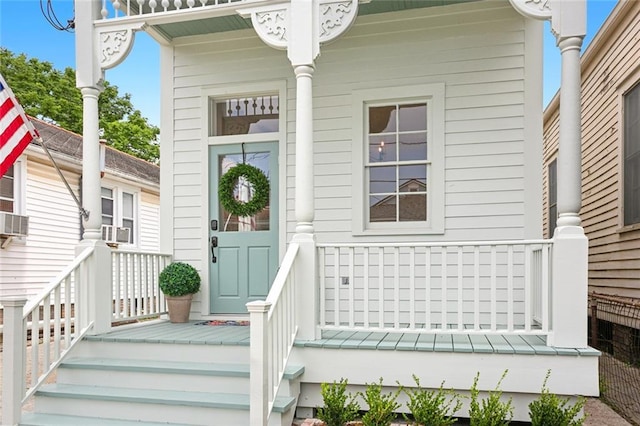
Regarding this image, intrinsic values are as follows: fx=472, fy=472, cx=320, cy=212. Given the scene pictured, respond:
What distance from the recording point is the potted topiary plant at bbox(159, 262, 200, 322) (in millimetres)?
4883

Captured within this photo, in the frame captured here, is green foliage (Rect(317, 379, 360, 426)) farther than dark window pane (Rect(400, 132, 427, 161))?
No

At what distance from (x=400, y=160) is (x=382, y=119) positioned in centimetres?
48

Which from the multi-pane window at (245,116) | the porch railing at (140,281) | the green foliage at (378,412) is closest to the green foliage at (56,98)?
the multi-pane window at (245,116)

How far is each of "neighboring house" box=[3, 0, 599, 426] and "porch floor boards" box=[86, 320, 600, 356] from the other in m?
0.03

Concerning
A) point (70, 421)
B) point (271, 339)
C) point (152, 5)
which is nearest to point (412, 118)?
point (152, 5)

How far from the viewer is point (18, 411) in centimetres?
327

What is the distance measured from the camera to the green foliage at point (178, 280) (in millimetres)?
4875

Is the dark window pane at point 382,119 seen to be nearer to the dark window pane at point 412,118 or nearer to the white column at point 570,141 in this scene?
the dark window pane at point 412,118

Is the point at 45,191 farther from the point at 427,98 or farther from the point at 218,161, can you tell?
the point at 427,98

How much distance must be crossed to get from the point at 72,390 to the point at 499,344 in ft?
10.6

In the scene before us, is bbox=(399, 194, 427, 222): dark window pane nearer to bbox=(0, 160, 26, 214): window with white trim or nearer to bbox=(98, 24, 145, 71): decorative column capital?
bbox=(98, 24, 145, 71): decorative column capital

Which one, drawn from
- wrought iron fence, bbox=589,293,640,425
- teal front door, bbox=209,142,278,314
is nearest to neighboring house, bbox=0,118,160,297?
teal front door, bbox=209,142,278,314

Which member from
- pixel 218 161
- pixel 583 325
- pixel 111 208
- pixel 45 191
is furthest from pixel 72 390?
pixel 111 208

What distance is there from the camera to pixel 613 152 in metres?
6.80
